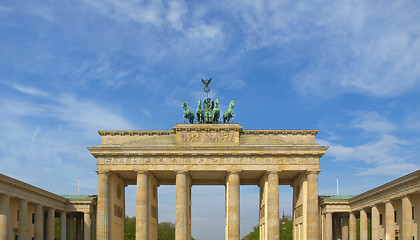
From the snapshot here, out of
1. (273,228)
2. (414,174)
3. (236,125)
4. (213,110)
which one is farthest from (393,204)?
(213,110)

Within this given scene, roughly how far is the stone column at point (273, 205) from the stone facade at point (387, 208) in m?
7.50

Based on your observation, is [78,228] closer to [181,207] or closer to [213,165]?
[181,207]

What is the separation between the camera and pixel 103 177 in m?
57.2

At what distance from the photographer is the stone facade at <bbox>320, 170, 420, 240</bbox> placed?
136 feet

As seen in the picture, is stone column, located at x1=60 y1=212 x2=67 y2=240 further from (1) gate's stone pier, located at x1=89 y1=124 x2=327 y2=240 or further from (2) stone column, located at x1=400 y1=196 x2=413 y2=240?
(2) stone column, located at x1=400 y1=196 x2=413 y2=240

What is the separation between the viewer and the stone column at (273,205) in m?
55.8

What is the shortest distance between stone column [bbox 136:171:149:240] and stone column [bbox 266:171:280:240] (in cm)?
1488

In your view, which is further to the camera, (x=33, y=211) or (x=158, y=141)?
(x=158, y=141)

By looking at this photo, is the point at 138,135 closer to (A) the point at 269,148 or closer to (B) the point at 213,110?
(B) the point at 213,110

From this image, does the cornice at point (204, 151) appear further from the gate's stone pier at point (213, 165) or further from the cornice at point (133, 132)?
the cornice at point (133, 132)

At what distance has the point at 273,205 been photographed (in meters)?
56.5

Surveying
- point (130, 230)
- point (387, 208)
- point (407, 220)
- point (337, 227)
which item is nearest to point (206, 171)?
point (387, 208)

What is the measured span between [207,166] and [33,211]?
20.7m

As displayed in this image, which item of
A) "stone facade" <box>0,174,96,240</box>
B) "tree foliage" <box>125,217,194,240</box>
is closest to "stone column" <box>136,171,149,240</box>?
"stone facade" <box>0,174,96,240</box>
